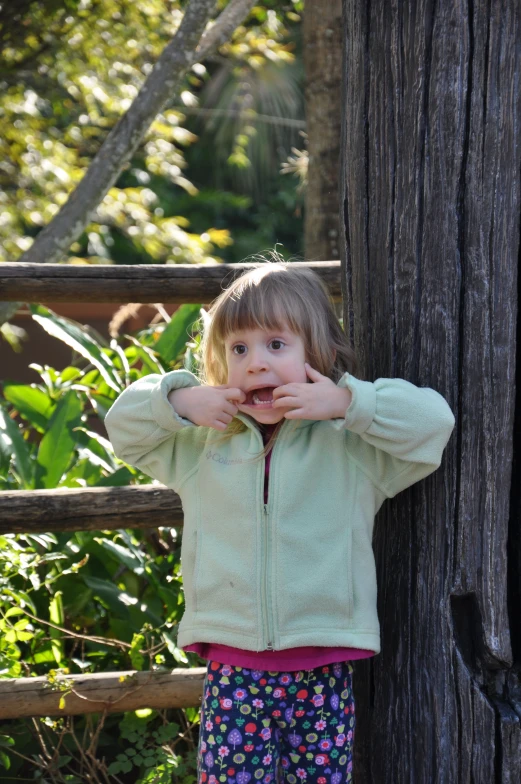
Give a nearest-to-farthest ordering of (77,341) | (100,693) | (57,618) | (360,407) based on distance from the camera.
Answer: (360,407)
(100,693)
(57,618)
(77,341)

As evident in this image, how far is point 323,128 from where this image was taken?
4.23 m

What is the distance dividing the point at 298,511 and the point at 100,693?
1017mm

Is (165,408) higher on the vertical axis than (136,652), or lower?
higher

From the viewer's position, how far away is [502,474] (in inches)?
64.9

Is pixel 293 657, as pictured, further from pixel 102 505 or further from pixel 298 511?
Result: pixel 102 505

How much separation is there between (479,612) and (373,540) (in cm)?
28

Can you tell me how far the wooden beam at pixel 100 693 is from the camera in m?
2.31

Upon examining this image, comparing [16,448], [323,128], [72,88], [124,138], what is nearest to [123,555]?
[16,448]

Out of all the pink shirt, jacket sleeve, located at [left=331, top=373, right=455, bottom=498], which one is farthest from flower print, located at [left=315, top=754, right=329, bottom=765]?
jacket sleeve, located at [left=331, top=373, right=455, bottom=498]

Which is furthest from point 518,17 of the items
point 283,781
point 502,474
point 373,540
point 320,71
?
point 320,71

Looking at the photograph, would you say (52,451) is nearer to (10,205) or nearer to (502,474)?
(502,474)

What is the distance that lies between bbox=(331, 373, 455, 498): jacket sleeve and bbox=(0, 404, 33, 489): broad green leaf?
66.9 inches

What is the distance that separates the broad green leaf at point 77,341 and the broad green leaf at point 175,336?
25cm

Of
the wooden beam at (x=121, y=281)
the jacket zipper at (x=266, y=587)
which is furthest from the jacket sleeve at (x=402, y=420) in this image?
the wooden beam at (x=121, y=281)
